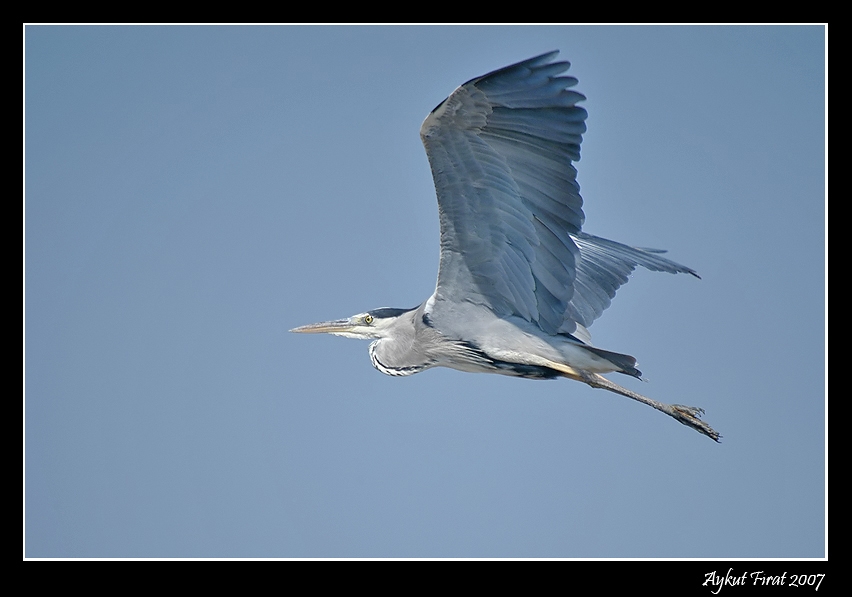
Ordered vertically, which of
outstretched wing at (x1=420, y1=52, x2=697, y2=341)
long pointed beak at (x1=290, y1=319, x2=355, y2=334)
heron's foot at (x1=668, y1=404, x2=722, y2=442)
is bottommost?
heron's foot at (x1=668, y1=404, x2=722, y2=442)

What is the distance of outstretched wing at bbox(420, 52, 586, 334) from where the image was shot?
4.72 meters

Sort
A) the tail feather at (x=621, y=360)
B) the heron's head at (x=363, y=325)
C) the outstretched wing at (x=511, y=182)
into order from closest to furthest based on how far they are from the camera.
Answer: the outstretched wing at (x=511, y=182), the tail feather at (x=621, y=360), the heron's head at (x=363, y=325)

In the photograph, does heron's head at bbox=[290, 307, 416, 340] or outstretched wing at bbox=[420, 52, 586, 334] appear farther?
heron's head at bbox=[290, 307, 416, 340]

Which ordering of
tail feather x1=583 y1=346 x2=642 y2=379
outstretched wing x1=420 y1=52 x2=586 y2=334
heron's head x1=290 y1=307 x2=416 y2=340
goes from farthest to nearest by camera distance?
heron's head x1=290 y1=307 x2=416 y2=340
tail feather x1=583 y1=346 x2=642 y2=379
outstretched wing x1=420 y1=52 x2=586 y2=334

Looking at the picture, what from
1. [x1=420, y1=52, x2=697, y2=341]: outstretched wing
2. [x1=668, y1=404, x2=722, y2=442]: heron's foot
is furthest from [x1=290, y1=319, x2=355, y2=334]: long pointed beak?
[x1=668, y1=404, x2=722, y2=442]: heron's foot

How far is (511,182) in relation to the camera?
4.93 m

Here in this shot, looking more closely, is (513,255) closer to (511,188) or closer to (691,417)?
(511,188)

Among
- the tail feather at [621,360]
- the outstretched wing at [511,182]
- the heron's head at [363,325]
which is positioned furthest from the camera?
the heron's head at [363,325]

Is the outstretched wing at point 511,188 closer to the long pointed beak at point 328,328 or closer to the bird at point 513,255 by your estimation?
Result: the bird at point 513,255

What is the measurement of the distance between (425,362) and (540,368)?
0.70m

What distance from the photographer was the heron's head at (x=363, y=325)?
6266mm

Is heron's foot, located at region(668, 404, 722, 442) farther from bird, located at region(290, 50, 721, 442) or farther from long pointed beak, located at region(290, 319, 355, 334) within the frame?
long pointed beak, located at region(290, 319, 355, 334)

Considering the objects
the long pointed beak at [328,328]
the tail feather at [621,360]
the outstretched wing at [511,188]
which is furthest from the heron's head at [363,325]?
the tail feather at [621,360]
